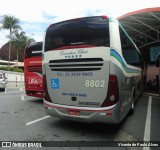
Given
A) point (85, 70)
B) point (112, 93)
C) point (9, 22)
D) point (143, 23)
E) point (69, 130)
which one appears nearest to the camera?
point (112, 93)

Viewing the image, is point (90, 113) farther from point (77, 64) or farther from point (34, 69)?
point (34, 69)

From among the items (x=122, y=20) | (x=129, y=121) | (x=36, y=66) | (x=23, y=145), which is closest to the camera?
(x=23, y=145)

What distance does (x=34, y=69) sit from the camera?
10570mm

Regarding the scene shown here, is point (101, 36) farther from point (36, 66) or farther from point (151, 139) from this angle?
point (36, 66)

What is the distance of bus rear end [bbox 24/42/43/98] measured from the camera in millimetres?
10359

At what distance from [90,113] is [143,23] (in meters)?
14.6

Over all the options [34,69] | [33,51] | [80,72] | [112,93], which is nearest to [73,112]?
[80,72]

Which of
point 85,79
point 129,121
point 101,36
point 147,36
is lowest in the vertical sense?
point 129,121

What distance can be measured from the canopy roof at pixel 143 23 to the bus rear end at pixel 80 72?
31.0ft

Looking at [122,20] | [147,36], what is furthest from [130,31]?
[122,20]

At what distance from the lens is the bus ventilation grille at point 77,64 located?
17.8 feet

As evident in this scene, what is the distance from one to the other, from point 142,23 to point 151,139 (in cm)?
1427

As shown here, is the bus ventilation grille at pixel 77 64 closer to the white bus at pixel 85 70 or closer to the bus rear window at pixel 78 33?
the white bus at pixel 85 70

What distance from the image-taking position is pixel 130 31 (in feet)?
69.7
